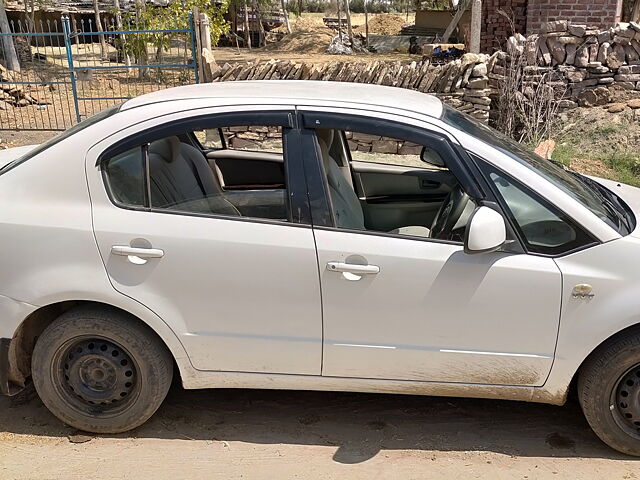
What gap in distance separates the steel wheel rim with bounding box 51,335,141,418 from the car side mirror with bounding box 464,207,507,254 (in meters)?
1.72

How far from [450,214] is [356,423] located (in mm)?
1202

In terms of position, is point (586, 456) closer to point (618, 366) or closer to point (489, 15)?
point (618, 366)

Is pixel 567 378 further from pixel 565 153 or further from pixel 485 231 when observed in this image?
pixel 565 153

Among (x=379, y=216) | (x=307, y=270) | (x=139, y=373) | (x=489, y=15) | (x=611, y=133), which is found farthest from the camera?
(x=489, y=15)

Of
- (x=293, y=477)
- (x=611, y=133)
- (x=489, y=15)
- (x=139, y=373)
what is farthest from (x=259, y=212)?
(x=489, y=15)

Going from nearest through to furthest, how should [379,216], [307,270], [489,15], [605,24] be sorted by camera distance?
[307,270], [379,216], [605,24], [489,15]

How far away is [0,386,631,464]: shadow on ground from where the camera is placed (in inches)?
132

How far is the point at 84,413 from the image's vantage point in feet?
11.1

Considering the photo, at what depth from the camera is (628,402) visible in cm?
316

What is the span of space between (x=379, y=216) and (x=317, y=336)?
121cm

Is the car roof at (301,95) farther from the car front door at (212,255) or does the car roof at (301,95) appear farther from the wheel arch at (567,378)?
the wheel arch at (567,378)

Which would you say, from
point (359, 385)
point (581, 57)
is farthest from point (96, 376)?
point (581, 57)

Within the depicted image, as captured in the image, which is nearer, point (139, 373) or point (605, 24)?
point (139, 373)

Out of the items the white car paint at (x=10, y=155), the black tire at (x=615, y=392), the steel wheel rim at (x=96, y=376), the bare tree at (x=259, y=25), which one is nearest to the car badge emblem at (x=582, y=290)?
the black tire at (x=615, y=392)
